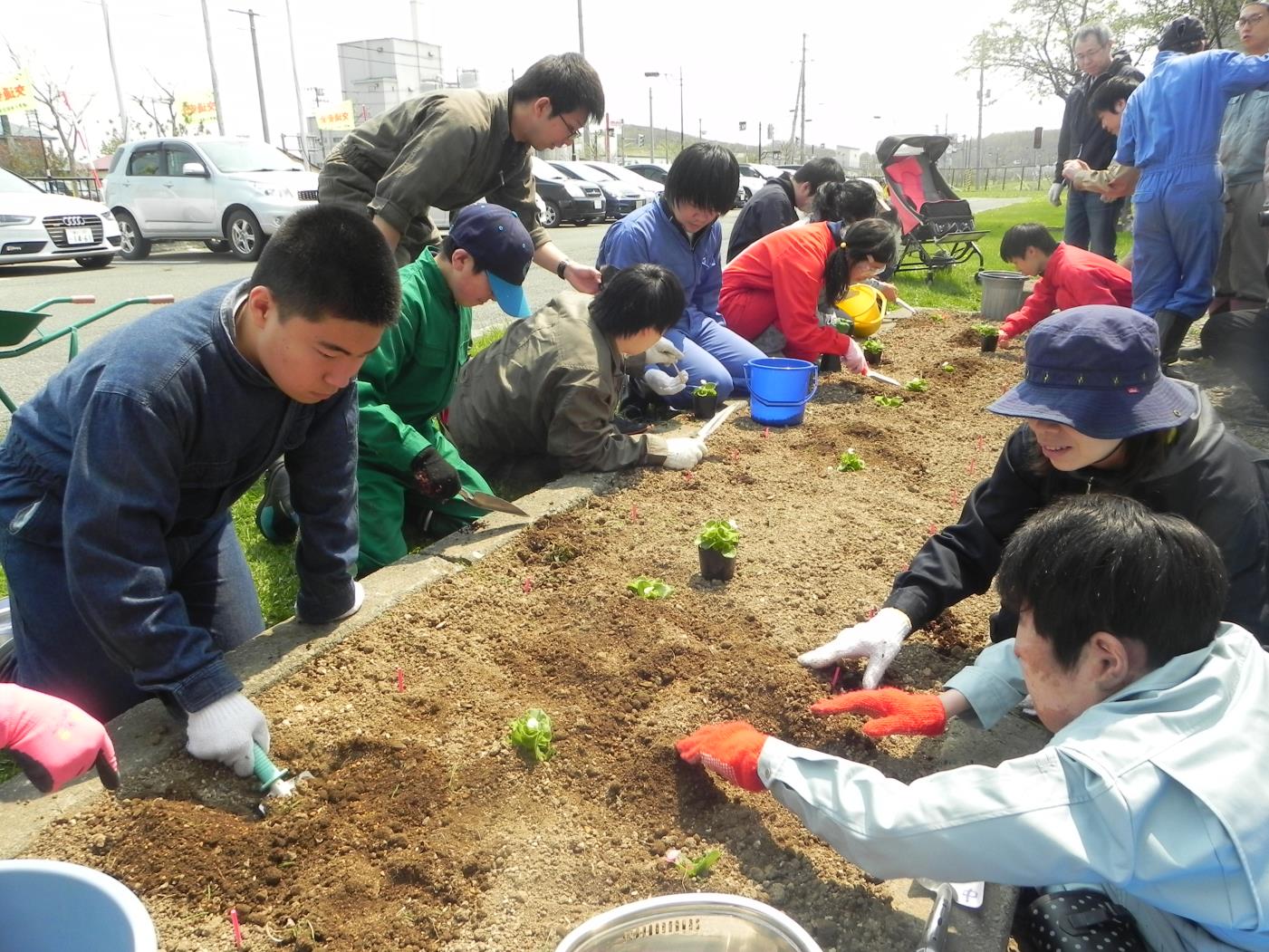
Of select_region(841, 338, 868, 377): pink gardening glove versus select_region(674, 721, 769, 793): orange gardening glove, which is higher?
select_region(674, 721, 769, 793): orange gardening glove

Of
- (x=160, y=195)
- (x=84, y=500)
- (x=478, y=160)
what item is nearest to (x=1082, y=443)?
(x=84, y=500)

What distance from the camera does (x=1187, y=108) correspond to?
16.5ft

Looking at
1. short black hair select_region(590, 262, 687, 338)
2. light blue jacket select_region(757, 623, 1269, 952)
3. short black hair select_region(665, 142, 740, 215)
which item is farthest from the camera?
short black hair select_region(665, 142, 740, 215)

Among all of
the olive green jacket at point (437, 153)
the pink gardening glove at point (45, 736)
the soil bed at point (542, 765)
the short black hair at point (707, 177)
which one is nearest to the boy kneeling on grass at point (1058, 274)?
the short black hair at point (707, 177)

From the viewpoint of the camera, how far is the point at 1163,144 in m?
5.16

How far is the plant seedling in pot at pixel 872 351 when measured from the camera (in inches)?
244

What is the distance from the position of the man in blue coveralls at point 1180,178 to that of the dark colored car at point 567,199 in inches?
567

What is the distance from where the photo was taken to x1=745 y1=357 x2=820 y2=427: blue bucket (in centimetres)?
459

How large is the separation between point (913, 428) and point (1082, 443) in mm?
2841

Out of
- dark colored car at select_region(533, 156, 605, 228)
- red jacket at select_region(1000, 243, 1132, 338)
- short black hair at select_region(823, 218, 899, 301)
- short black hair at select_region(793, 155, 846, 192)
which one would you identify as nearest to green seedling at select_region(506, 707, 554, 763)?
short black hair at select_region(823, 218, 899, 301)

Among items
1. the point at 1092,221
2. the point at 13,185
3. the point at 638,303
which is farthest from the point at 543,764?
the point at 13,185

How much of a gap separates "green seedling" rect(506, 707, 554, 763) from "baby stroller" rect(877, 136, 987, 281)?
9.20 metres

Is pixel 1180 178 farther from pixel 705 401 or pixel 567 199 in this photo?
pixel 567 199

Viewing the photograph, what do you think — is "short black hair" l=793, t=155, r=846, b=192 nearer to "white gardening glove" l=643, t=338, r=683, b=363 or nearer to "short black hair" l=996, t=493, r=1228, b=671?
"white gardening glove" l=643, t=338, r=683, b=363
